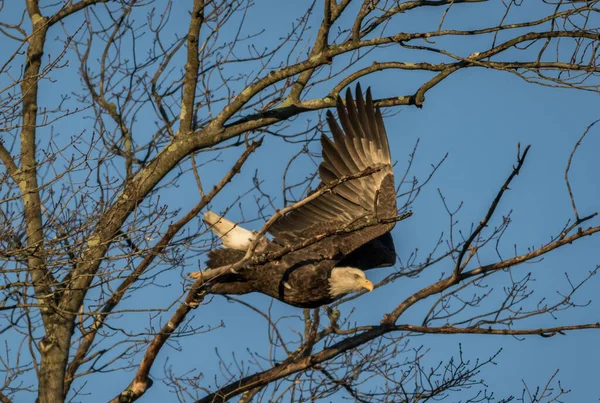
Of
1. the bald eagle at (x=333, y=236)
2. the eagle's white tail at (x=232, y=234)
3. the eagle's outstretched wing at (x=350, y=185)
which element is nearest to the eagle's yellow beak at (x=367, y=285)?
the bald eagle at (x=333, y=236)

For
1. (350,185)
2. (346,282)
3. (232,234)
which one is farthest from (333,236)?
(232,234)

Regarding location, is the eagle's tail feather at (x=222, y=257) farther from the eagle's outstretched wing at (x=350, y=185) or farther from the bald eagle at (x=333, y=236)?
the eagle's outstretched wing at (x=350, y=185)

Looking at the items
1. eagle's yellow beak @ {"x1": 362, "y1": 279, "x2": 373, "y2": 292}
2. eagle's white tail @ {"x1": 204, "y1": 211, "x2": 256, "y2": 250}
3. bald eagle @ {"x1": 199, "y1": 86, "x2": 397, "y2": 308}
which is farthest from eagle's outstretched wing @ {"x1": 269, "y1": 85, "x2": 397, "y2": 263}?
eagle's yellow beak @ {"x1": 362, "y1": 279, "x2": 373, "y2": 292}

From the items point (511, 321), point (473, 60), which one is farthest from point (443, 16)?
point (511, 321)

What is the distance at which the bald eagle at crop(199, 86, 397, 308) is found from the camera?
7.31 meters

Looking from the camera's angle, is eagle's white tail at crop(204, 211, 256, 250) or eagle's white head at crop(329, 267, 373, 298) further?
eagle's white tail at crop(204, 211, 256, 250)

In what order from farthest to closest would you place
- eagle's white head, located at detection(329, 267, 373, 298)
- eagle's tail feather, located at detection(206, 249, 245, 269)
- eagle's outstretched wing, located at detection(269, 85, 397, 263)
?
1. eagle's outstretched wing, located at detection(269, 85, 397, 263)
2. eagle's tail feather, located at detection(206, 249, 245, 269)
3. eagle's white head, located at detection(329, 267, 373, 298)

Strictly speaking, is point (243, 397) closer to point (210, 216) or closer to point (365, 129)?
point (210, 216)

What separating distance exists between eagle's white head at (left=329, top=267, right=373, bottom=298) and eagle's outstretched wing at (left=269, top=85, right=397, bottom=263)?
39cm

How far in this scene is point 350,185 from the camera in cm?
813

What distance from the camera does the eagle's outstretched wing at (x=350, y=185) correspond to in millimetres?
7793

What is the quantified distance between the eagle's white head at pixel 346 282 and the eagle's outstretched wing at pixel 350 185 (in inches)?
15.4

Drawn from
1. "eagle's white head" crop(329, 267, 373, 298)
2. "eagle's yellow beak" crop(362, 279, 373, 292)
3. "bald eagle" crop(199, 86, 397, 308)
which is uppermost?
"bald eagle" crop(199, 86, 397, 308)

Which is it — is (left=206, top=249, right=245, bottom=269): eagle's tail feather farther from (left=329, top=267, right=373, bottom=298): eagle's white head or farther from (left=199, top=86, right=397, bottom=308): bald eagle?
(left=329, top=267, right=373, bottom=298): eagle's white head
